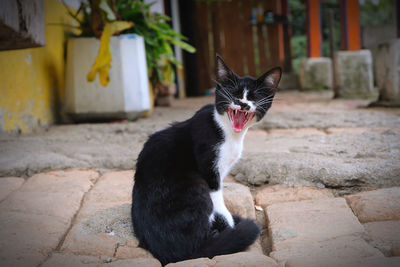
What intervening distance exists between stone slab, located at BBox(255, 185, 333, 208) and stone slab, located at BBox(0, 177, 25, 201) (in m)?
1.38

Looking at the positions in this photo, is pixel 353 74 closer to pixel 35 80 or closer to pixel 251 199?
pixel 35 80

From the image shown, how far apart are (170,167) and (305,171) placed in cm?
87

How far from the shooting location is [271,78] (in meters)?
1.96

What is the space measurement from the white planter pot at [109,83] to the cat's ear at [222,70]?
2.39m

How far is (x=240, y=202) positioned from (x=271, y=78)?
67 cm

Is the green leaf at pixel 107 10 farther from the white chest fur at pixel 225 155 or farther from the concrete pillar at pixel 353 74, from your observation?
the concrete pillar at pixel 353 74

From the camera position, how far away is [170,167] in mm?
1848

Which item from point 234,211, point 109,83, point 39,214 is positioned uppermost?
point 109,83

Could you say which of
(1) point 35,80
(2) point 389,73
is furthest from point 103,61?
(2) point 389,73

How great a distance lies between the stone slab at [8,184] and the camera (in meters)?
2.17

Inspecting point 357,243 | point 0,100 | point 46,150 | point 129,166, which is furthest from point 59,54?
point 357,243

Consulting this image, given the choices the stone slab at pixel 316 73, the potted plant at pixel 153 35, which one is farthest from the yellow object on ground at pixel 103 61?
the stone slab at pixel 316 73

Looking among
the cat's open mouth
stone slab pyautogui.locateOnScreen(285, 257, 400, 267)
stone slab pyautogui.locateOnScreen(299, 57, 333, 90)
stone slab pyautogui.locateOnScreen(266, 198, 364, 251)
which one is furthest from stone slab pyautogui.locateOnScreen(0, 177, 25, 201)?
stone slab pyautogui.locateOnScreen(299, 57, 333, 90)

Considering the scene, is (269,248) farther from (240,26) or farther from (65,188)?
(240,26)
